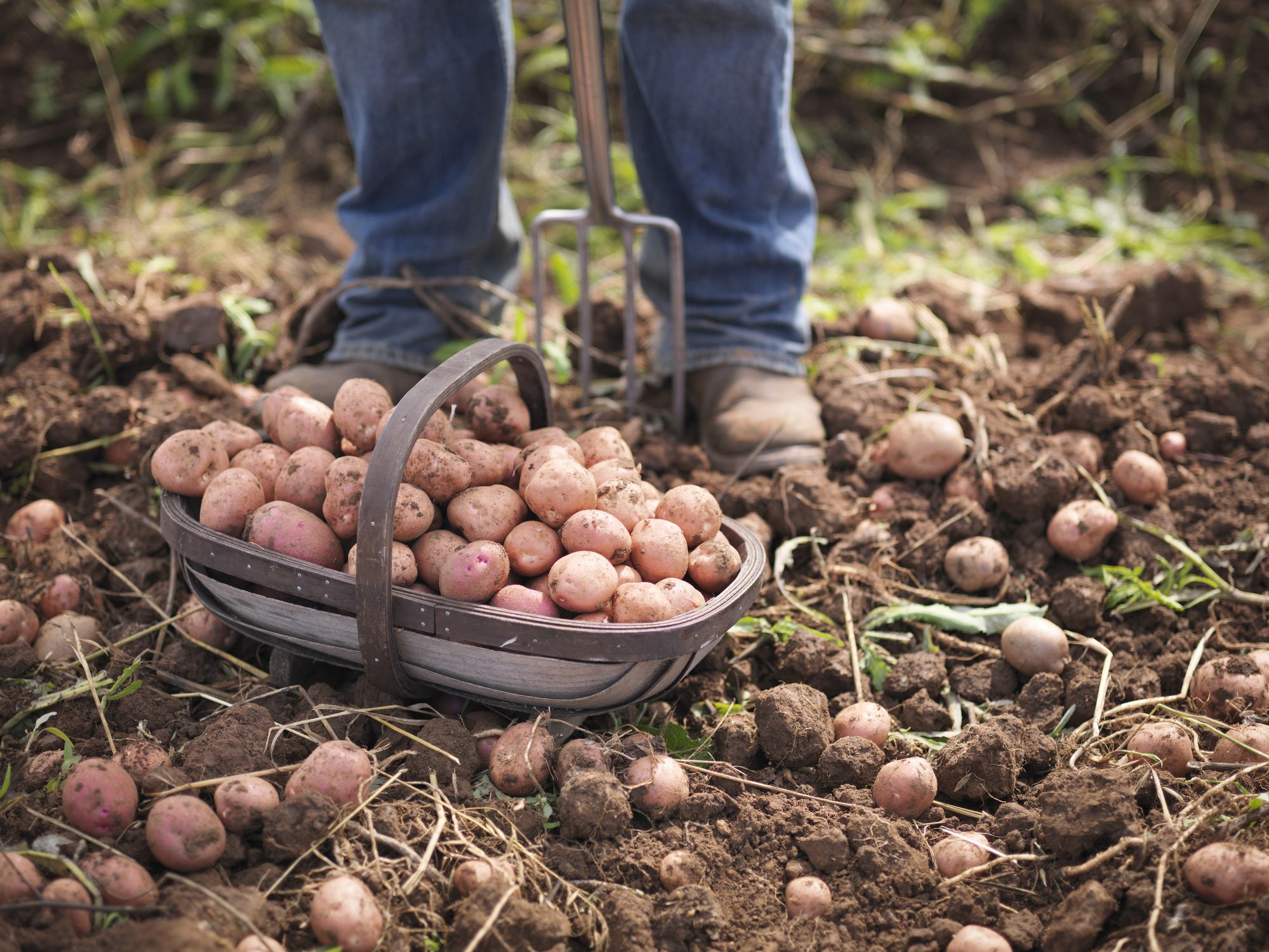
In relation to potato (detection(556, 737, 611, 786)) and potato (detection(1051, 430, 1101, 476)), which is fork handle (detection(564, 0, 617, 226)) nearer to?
potato (detection(1051, 430, 1101, 476))

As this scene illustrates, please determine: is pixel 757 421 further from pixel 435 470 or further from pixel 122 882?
pixel 122 882

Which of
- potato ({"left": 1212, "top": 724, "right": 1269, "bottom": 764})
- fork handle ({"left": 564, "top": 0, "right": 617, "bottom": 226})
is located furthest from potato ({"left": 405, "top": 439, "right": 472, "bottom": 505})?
potato ({"left": 1212, "top": 724, "right": 1269, "bottom": 764})

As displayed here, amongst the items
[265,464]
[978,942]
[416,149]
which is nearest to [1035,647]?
[978,942]

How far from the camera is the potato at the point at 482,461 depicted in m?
1.99

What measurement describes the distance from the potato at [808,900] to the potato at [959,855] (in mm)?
217

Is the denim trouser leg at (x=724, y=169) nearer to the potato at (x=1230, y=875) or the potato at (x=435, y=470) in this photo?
the potato at (x=435, y=470)

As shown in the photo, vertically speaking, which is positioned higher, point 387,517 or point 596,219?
point 596,219

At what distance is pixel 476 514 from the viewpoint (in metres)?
1.90

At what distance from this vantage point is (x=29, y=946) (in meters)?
1.42

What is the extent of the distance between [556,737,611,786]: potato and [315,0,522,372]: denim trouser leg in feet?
4.65

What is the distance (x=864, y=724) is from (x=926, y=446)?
0.87 m

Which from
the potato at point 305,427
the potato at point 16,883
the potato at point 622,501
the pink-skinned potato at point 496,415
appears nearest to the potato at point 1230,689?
the potato at point 622,501

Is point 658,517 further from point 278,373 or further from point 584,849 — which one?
point 278,373

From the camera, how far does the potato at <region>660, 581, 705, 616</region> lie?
1.83 m
